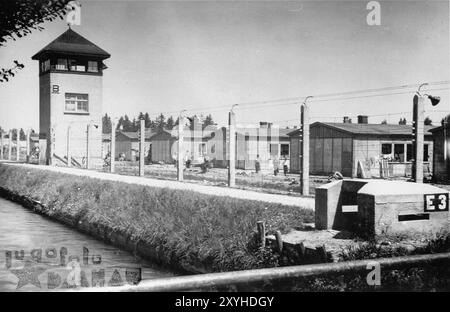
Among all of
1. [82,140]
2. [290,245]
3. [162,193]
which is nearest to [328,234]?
[290,245]

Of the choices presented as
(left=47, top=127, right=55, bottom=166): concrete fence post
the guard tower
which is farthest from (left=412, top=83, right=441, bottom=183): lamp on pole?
(left=47, top=127, right=55, bottom=166): concrete fence post

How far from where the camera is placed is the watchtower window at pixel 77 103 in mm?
33281

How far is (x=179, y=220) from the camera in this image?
11039 mm

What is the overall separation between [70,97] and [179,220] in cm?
2496

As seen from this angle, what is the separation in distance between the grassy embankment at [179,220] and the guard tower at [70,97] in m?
16.1

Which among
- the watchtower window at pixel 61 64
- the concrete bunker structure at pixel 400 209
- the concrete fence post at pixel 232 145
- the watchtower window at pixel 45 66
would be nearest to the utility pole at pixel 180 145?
the concrete fence post at pixel 232 145

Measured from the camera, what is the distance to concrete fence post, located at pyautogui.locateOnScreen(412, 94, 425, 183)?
10.9 m

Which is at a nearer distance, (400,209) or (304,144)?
(400,209)

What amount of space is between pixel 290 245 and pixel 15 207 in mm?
16077

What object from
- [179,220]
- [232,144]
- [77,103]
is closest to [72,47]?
[77,103]

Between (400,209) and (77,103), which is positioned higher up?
(77,103)

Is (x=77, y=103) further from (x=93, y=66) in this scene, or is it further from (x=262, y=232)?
(x=262, y=232)
